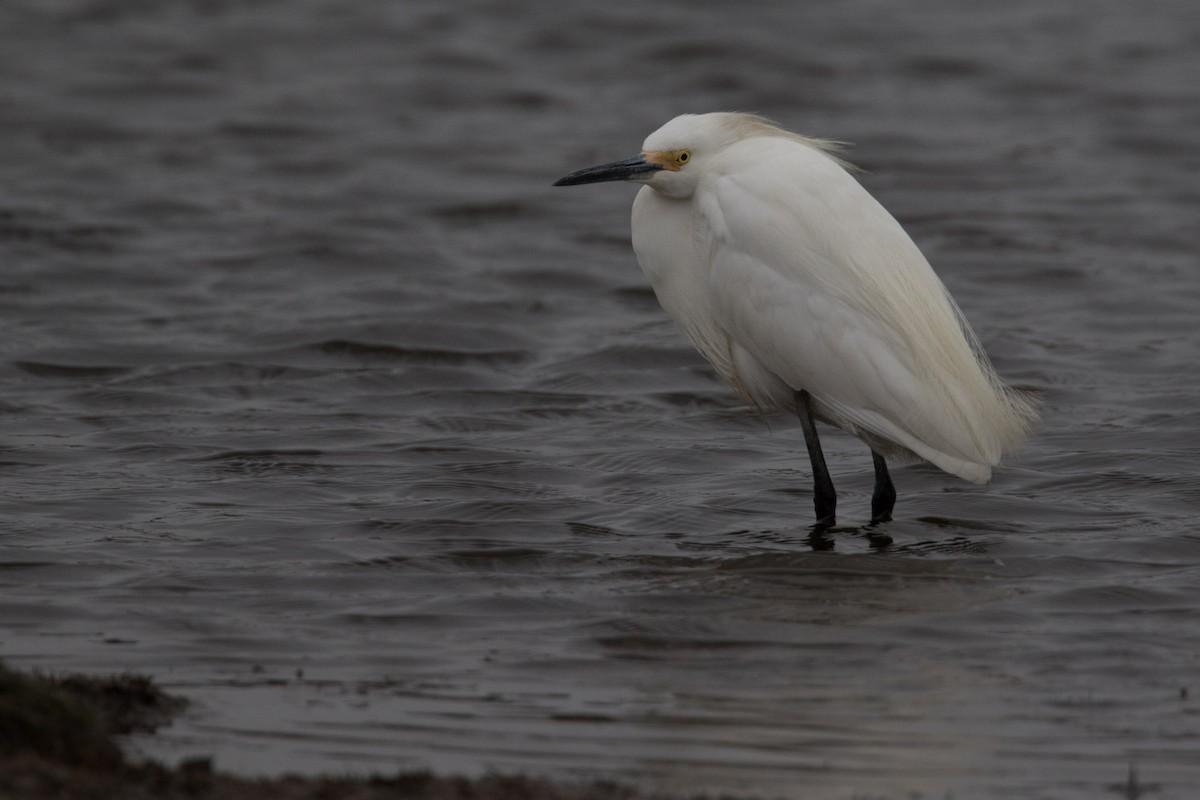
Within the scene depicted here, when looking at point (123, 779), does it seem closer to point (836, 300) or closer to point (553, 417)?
point (836, 300)

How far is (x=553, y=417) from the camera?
7.70 meters

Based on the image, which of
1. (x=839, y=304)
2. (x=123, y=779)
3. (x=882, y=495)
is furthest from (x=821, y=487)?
(x=123, y=779)

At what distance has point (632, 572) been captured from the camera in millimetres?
5488

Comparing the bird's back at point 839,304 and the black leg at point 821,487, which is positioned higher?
the bird's back at point 839,304

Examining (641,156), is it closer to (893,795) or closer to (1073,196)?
(893,795)

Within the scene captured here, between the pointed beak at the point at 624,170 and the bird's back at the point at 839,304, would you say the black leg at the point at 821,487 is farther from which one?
the pointed beak at the point at 624,170

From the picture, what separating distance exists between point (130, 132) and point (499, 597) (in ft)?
30.1

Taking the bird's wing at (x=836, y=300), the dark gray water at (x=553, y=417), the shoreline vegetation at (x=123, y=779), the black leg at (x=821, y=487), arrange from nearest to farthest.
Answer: the shoreline vegetation at (x=123, y=779), the dark gray water at (x=553, y=417), the bird's wing at (x=836, y=300), the black leg at (x=821, y=487)

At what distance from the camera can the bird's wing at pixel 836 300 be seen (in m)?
5.83

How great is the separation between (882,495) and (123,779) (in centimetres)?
339

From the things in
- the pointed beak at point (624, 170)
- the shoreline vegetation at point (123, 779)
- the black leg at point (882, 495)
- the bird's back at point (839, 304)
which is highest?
the pointed beak at point (624, 170)

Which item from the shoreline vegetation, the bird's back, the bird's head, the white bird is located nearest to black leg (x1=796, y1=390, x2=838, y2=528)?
the white bird

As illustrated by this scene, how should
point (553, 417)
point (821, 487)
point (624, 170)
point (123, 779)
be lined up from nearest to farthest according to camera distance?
point (123, 779)
point (624, 170)
point (821, 487)
point (553, 417)

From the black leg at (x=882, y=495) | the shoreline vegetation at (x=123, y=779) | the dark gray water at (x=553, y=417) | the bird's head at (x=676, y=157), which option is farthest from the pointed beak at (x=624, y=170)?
the shoreline vegetation at (x=123, y=779)
